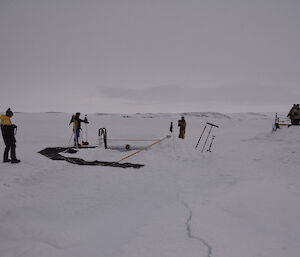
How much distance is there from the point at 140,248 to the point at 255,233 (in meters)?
1.96

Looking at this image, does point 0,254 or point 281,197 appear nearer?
point 0,254

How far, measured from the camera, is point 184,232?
15.5ft

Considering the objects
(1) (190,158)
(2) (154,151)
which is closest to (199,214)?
(1) (190,158)

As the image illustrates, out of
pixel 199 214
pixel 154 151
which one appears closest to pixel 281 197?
pixel 199 214

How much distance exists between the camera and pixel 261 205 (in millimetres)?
6262

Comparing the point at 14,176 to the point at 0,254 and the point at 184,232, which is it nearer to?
the point at 0,254

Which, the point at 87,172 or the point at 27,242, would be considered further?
the point at 87,172

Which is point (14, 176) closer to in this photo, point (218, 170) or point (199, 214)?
point (199, 214)

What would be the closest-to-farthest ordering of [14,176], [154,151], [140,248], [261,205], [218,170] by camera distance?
[140,248] < [261,205] < [14,176] < [218,170] < [154,151]

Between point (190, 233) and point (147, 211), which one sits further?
point (147, 211)

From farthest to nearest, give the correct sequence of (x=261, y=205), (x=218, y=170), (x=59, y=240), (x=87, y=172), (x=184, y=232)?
(x=218, y=170) → (x=87, y=172) → (x=261, y=205) → (x=184, y=232) → (x=59, y=240)

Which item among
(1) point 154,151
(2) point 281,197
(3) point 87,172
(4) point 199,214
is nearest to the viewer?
(4) point 199,214

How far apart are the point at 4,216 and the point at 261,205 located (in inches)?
198

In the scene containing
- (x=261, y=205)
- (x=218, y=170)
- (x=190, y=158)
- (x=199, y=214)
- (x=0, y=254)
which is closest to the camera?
(x=0, y=254)
